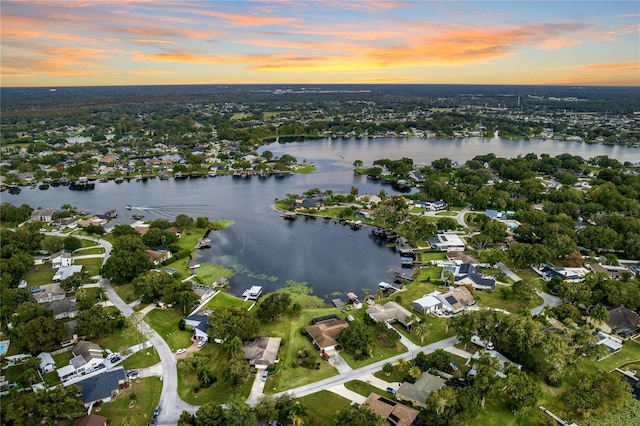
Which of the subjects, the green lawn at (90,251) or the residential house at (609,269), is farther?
the green lawn at (90,251)

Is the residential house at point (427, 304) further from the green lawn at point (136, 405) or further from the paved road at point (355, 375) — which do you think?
the green lawn at point (136, 405)

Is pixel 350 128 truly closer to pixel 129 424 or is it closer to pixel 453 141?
pixel 453 141

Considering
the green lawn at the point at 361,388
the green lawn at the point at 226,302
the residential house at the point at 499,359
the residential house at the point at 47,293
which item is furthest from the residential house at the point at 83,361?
the residential house at the point at 499,359

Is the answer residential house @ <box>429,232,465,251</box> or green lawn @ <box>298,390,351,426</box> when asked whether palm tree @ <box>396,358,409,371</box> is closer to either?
green lawn @ <box>298,390,351,426</box>

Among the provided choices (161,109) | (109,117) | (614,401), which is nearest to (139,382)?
(614,401)

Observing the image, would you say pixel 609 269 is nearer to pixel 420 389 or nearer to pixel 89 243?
pixel 420 389
